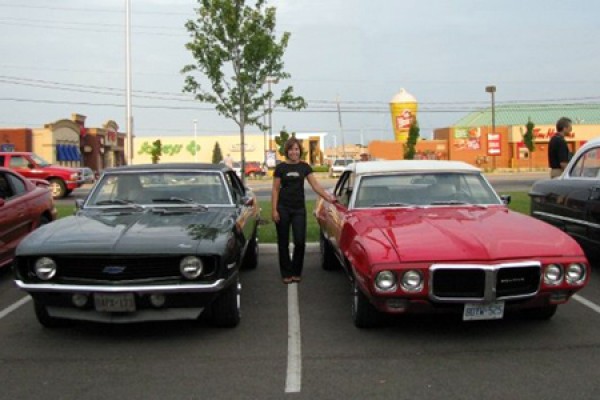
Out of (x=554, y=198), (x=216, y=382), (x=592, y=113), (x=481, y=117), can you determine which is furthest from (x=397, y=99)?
(x=216, y=382)

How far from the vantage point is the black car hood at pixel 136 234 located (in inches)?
188

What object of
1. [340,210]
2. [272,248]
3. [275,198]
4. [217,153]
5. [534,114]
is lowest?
[272,248]

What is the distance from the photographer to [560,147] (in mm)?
9773

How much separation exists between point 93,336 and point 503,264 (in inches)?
130

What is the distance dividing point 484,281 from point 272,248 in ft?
17.2

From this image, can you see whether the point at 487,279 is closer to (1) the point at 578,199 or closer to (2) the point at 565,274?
(2) the point at 565,274

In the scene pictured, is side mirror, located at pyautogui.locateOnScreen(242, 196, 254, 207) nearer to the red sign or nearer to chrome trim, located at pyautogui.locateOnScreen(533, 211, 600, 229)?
chrome trim, located at pyautogui.locateOnScreen(533, 211, 600, 229)

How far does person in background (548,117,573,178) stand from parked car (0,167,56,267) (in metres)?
7.67

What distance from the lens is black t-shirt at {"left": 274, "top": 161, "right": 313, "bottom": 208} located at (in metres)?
6.98

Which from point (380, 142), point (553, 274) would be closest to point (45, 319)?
point (553, 274)

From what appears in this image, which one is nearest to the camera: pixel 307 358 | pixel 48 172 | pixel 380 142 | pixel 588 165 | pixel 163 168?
pixel 307 358

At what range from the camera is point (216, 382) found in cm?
411

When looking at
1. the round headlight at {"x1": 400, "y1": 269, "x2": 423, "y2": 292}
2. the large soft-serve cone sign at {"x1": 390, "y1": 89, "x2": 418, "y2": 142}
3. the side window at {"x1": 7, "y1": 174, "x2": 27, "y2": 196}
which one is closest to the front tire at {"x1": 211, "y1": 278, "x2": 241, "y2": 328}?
the round headlight at {"x1": 400, "y1": 269, "x2": 423, "y2": 292}

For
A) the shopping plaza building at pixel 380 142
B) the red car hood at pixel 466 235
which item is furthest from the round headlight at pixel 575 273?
the shopping plaza building at pixel 380 142
